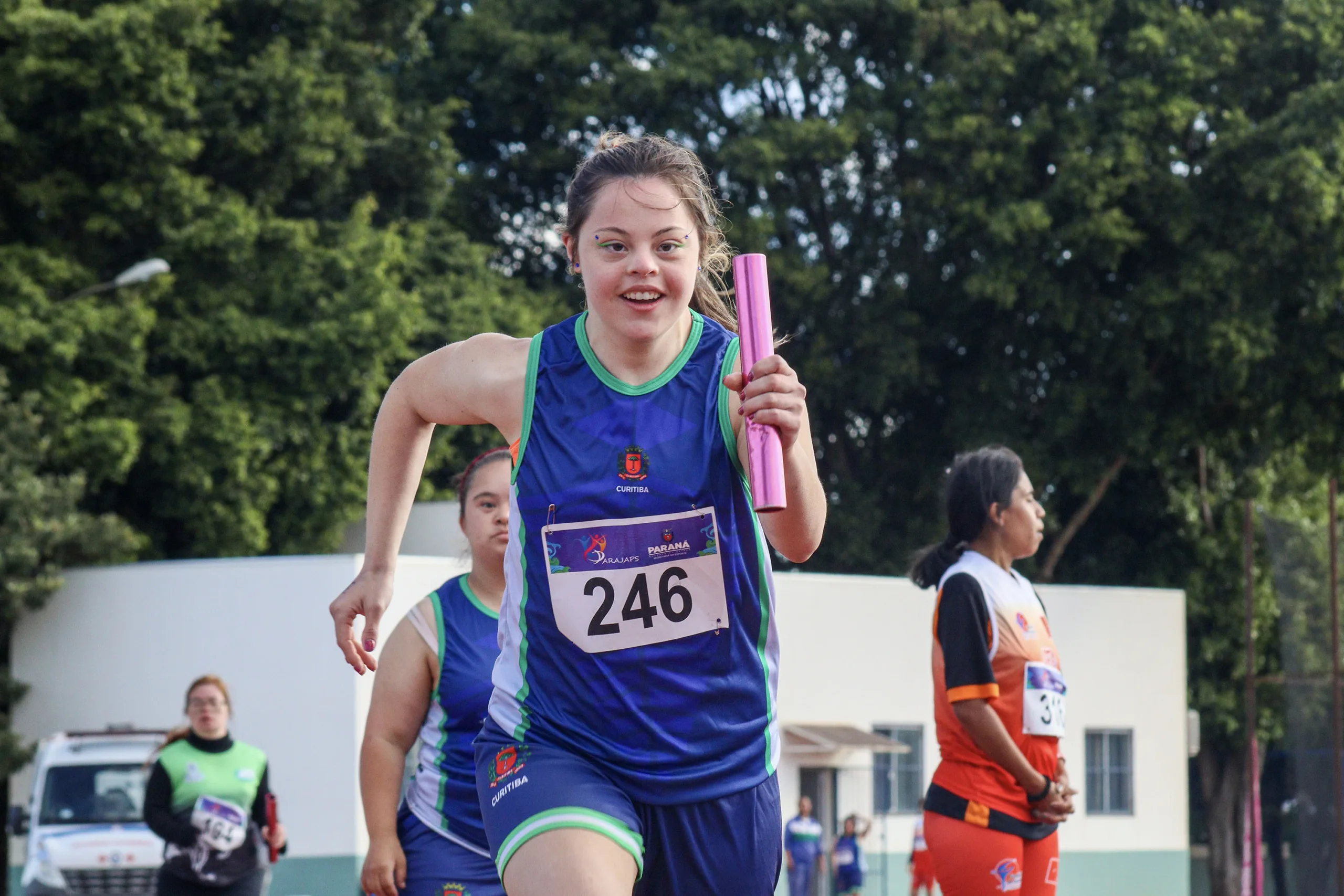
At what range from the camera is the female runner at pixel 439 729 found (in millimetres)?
5031

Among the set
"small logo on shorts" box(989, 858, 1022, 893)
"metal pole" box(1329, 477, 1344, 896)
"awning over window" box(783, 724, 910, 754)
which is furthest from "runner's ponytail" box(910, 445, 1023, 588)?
"awning over window" box(783, 724, 910, 754)

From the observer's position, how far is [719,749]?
3.47 meters

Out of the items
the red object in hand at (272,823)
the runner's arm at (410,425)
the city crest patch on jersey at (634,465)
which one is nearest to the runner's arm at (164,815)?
the red object in hand at (272,823)

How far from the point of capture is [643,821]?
11.3 feet

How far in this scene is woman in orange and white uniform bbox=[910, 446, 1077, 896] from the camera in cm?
564

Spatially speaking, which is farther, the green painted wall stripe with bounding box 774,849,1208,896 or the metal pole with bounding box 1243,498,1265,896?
the green painted wall stripe with bounding box 774,849,1208,896

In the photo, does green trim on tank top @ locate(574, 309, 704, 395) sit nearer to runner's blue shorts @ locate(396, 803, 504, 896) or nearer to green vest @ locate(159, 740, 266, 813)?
runner's blue shorts @ locate(396, 803, 504, 896)

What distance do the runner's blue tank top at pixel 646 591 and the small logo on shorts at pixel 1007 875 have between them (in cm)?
228

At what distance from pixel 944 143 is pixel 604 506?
26.9 metres

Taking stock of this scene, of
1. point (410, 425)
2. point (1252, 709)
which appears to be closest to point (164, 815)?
point (410, 425)

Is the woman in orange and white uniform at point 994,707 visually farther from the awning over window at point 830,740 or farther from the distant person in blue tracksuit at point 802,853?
the awning over window at point 830,740

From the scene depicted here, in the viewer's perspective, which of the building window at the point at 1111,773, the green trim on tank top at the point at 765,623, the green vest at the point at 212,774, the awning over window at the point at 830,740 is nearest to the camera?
the green trim on tank top at the point at 765,623

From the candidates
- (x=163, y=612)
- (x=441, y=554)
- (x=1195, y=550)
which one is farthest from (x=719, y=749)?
(x=1195, y=550)

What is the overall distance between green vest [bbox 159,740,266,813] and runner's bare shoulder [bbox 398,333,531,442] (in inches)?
232
